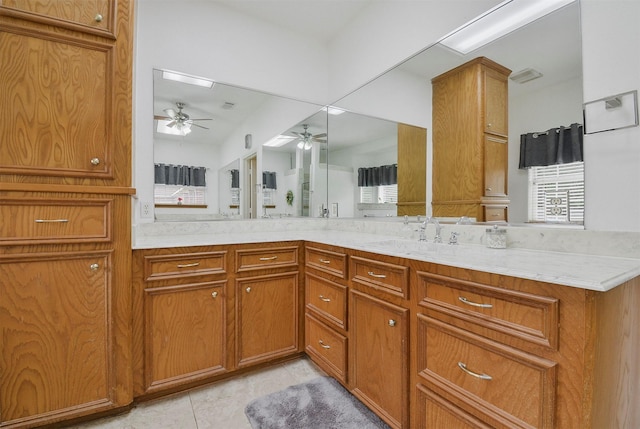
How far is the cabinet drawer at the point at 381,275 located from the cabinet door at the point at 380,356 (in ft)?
0.24

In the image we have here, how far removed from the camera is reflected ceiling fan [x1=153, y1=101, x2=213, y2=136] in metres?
2.25

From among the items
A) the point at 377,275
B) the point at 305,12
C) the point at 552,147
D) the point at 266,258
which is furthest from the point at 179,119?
the point at 552,147

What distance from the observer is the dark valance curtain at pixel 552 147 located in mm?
1330

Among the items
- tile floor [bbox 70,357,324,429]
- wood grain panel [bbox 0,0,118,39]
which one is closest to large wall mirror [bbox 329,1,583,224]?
tile floor [bbox 70,357,324,429]

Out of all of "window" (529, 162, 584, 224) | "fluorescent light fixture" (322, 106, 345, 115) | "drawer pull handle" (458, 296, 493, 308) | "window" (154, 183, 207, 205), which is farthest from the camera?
"fluorescent light fixture" (322, 106, 345, 115)

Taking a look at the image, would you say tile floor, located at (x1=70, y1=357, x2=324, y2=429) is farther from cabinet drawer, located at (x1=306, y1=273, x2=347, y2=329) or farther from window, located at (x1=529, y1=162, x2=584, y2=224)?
window, located at (x1=529, y1=162, x2=584, y2=224)

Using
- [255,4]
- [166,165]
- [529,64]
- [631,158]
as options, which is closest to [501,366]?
[631,158]

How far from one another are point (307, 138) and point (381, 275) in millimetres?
1851

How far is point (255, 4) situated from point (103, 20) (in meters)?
1.37

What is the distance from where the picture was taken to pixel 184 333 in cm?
173

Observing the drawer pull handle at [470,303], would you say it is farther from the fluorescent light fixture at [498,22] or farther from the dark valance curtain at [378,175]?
the fluorescent light fixture at [498,22]

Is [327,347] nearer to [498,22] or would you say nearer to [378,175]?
[378,175]

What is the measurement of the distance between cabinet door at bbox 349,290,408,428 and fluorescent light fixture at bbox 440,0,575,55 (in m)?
1.57

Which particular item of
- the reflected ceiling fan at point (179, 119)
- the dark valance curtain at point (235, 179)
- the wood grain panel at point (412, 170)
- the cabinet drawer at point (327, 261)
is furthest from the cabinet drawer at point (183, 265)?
the wood grain panel at point (412, 170)
